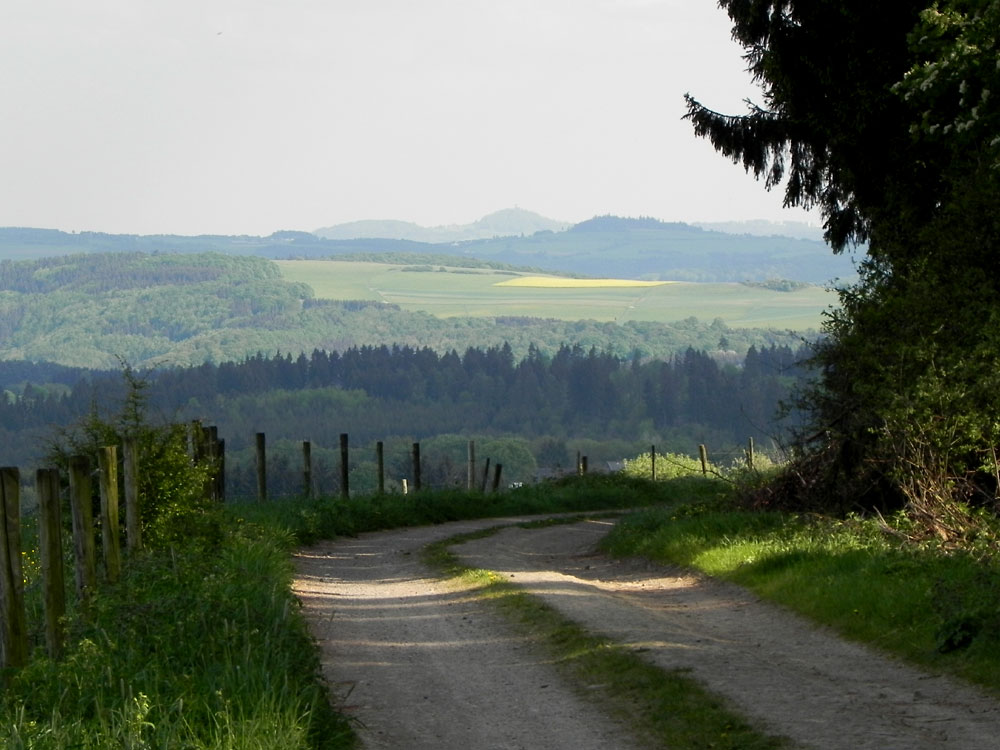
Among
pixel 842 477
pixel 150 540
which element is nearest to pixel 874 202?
pixel 842 477

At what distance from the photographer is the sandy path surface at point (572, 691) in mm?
8680

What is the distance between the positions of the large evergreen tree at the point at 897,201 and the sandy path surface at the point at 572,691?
3.06 m

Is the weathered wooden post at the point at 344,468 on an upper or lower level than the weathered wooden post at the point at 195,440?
lower

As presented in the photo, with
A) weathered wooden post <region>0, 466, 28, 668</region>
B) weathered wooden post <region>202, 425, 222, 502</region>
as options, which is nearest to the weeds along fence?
weathered wooden post <region>0, 466, 28, 668</region>

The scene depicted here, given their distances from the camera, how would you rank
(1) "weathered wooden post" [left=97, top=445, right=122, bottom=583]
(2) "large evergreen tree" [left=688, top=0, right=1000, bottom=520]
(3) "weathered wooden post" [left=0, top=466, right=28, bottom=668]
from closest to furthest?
(3) "weathered wooden post" [left=0, top=466, right=28, bottom=668] → (1) "weathered wooden post" [left=97, top=445, right=122, bottom=583] → (2) "large evergreen tree" [left=688, top=0, right=1000, bottom=520]

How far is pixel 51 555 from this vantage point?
941cm

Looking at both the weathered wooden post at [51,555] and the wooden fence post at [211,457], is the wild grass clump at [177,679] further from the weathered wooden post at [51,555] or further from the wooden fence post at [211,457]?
the wooden fence post at [211,457]

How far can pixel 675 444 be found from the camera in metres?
171

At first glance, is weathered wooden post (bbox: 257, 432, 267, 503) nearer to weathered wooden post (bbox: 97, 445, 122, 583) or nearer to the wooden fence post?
the wooden fence post

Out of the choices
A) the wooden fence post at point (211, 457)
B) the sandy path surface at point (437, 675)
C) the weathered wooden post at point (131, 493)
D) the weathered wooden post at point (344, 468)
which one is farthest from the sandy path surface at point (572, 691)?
the weathered wooden post at point (344, 468)

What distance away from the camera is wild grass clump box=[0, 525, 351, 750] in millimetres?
7184

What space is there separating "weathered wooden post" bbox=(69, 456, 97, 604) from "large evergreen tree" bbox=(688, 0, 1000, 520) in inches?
364

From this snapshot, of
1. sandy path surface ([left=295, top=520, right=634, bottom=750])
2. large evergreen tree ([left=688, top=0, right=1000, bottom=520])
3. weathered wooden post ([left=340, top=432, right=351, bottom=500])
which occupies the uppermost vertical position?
large evergreen tree ([left=688, top=0, right=1000, bottom=520])

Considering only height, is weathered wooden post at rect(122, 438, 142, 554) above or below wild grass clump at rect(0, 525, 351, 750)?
above
